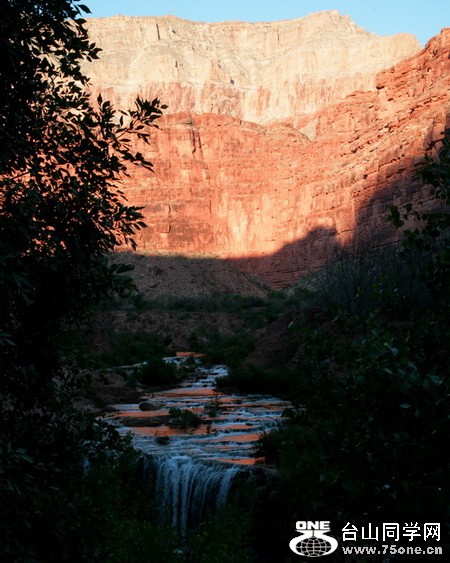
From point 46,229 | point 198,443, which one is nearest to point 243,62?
point 198,443

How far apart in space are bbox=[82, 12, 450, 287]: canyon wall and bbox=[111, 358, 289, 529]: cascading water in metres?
30.5

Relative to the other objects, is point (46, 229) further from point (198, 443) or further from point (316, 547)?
point (198, 443)

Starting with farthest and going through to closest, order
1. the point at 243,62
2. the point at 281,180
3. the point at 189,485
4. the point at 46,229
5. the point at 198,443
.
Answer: the point at 243,62 < the point at 281,180 < the point at 198,443 < the point at 189,485 < the point at 46,229

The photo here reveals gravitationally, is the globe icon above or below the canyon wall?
below

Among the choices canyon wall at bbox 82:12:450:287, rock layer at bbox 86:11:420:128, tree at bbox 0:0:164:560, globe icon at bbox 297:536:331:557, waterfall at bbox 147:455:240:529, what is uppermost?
rock layer at bbox 86:11:420:128

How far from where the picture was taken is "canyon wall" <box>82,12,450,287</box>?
48.8 meters
